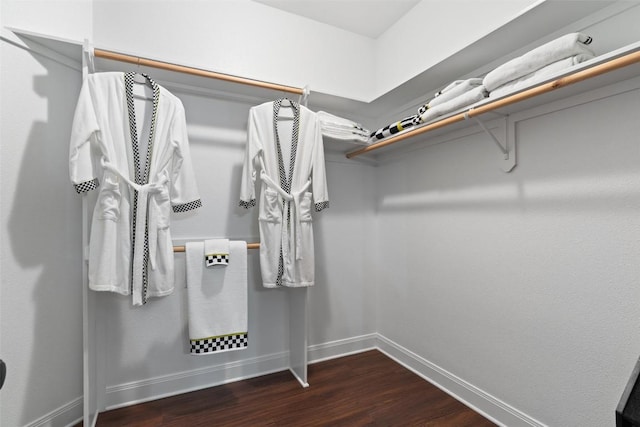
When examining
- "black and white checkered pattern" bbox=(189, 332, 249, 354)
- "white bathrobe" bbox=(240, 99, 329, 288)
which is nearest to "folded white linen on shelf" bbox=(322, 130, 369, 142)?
"white bathrobe" bbox=(240, 99, 329, 288)

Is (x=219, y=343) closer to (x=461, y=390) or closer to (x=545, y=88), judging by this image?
(x=461, y=390)

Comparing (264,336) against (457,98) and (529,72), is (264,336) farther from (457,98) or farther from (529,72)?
(529,72)

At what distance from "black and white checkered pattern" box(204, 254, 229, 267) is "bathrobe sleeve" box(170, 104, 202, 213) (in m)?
0.31

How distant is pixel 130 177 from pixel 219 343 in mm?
1058

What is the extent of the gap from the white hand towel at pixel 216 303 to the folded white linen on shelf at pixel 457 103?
1.37 metres

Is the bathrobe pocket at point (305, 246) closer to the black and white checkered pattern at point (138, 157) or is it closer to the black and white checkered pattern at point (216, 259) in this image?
the black and white checkered pattern at point (216, 259)

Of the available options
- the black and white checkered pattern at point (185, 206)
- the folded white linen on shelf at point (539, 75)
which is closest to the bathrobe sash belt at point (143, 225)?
the black and white checkered pattern at point (185, 206)

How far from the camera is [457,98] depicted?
1.55 metres

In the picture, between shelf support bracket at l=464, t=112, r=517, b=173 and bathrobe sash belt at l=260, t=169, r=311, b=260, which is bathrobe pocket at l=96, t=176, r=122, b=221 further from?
shelf support bracket at l=464, t=112, r=517, b=173

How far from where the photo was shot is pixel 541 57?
124cm

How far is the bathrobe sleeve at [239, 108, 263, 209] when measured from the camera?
1.86 metres

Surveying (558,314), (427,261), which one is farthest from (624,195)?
(427,261)

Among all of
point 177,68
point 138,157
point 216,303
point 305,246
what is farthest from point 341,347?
point 177,68

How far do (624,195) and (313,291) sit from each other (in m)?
1.87
